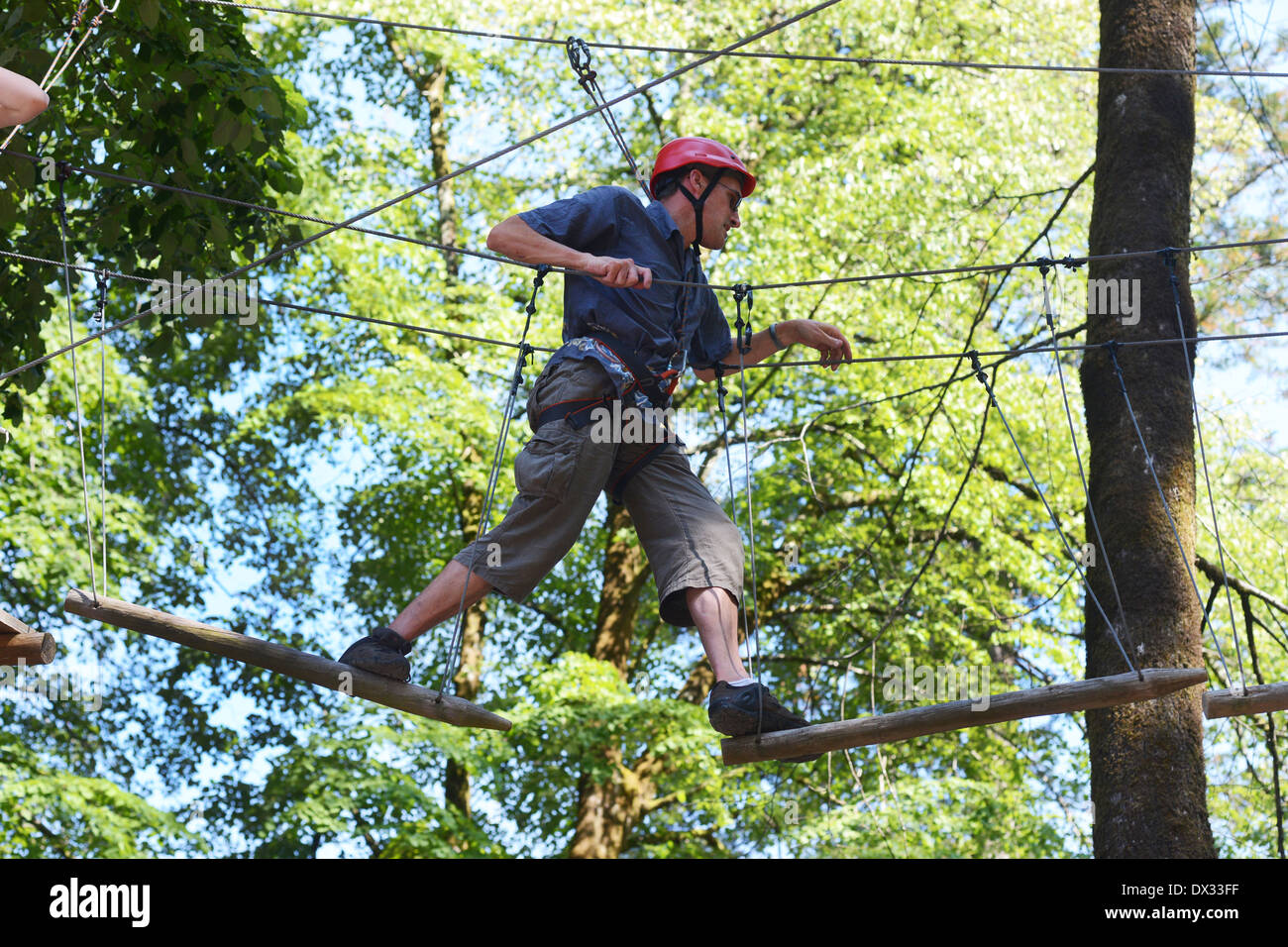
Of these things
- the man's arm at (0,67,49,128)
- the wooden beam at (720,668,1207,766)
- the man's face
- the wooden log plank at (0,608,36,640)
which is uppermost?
the man's face

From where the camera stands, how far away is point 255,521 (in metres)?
12.1

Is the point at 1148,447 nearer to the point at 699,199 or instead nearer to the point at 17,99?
the point at 699,199

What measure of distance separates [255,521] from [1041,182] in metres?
6.62

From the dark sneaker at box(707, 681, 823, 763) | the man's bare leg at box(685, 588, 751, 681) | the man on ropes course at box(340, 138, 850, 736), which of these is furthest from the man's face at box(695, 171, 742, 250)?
the dark sneaker at box(707, 681, 823, 763)

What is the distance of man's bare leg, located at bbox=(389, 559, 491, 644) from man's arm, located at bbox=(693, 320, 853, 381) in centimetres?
93

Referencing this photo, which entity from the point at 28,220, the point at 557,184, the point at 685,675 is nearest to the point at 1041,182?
the point at 557,184

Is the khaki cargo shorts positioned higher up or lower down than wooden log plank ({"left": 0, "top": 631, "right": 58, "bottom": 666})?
higher up

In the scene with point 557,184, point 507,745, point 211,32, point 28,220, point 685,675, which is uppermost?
point 557,184

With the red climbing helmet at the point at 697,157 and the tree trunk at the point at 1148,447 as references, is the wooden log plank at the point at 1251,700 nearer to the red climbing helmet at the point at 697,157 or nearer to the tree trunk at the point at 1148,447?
the tree trunk at the point at 1148,447

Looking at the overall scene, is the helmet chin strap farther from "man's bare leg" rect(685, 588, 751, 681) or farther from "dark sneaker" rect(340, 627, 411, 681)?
"dark sneaker" rect(340, 627, 411, 681)

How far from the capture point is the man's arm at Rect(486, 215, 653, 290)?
11.6ft

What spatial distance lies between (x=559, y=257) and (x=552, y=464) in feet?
1.67

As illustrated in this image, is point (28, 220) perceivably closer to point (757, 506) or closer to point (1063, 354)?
point (757, 506)

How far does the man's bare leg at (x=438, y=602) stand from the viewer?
3656 millimetres
